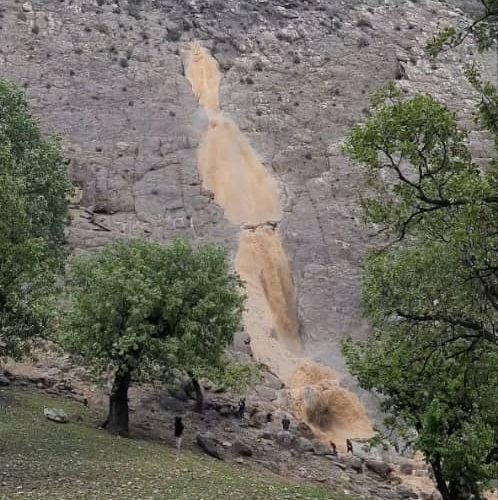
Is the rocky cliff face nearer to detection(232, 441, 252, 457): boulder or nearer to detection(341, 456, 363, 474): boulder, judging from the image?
detection(341, 456, 363, 474): boulder

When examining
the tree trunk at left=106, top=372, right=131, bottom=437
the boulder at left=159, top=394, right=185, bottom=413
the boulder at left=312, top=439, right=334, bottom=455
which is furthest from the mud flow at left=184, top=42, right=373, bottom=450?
the tree trunk at left=106, top=372, right=131, bottom=437

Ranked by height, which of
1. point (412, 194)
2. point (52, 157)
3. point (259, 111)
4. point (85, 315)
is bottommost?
point (85, 315)

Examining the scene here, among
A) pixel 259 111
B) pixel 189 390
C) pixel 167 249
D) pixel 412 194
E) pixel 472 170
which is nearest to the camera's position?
pixel 472 170

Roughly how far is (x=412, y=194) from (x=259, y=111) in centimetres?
4234

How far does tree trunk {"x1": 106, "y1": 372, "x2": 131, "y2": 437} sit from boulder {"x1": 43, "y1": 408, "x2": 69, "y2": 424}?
1445 mm

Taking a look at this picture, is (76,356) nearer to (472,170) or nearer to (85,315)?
(85,315)

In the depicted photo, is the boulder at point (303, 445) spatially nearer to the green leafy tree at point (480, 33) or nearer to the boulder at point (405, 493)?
the boulder at point (405, 493)

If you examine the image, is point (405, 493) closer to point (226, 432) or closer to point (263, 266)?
point (226, 432)

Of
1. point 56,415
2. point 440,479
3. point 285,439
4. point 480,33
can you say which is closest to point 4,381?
point 56,415

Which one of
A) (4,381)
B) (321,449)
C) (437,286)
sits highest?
(437,286)

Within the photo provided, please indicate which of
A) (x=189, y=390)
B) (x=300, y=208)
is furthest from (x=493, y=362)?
(x=300, y=208)

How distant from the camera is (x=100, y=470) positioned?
53.0 ft

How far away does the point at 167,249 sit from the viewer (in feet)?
77.7

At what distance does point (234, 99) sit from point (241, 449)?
36736 millimetres
